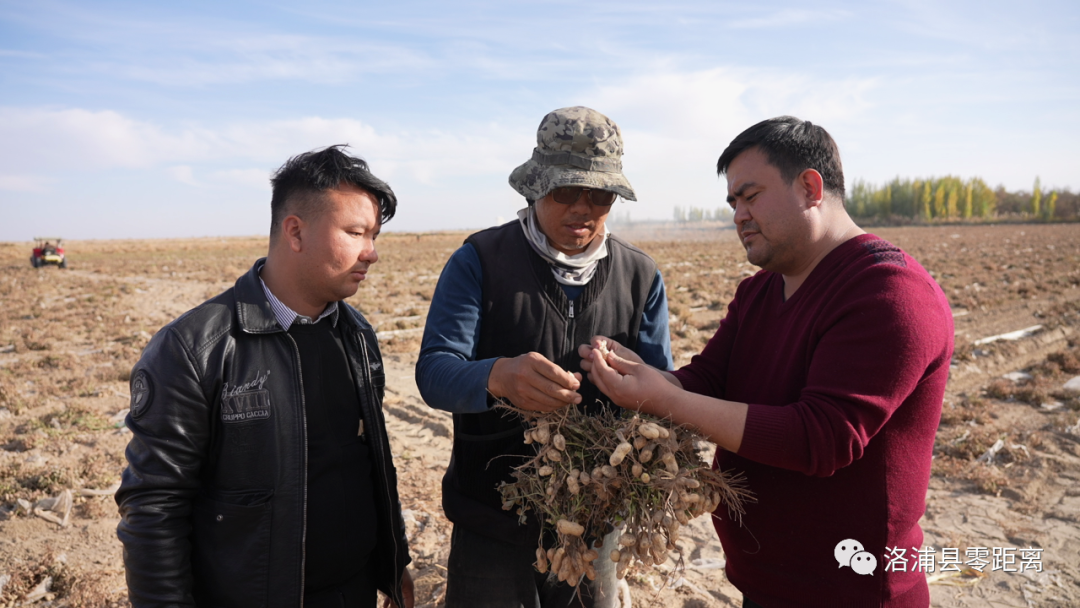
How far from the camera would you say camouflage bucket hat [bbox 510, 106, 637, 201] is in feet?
7.60

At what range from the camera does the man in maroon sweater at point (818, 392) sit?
1657 mm

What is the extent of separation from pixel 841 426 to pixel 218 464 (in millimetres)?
2016

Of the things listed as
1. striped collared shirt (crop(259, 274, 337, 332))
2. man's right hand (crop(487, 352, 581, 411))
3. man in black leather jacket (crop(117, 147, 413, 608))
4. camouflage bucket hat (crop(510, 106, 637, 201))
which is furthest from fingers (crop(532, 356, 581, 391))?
striped collared shirt (crop(259, 274, 337, 332))

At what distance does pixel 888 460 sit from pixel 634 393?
0.79 metres

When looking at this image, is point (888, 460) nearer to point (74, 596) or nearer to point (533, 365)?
point (533, 365)

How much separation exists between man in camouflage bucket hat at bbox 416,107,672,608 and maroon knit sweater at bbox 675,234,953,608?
0.64 m

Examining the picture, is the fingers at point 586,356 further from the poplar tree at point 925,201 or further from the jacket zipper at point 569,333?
the poplar tree at point 925,201

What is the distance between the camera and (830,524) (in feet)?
6.14

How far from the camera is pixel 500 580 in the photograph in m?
2.38

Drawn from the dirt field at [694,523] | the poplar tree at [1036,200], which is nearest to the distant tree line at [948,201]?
the poplar tree at [1036,200]

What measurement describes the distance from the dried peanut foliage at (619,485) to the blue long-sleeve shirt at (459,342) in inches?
8.4

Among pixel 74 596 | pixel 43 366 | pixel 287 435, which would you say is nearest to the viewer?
pixel 287 435

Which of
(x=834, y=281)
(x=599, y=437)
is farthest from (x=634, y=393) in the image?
(x=834, y=281)

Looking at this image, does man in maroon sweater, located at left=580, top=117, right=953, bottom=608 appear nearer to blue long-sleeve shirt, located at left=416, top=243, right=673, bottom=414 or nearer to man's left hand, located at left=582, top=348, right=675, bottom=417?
Result: man's left hand, located at left=582, top=348, right=675, bottom=417
